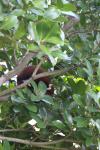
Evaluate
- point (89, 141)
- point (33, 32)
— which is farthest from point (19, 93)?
point (33, 32)

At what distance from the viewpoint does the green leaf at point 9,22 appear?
2.68 ft

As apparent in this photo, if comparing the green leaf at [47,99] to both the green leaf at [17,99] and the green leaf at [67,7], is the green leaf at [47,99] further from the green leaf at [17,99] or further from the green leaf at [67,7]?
the green leaf at [67,7]

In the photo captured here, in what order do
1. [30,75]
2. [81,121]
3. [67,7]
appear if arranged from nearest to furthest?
[67,7] < [81,121] < [30,75]

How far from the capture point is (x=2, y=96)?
1.26m

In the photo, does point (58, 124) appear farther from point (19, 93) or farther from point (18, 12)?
point (18, 12)

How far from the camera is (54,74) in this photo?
132 centimetres

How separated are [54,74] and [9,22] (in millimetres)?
531

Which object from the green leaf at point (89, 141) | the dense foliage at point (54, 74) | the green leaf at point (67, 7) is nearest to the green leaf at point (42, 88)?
the dense foliage at point (54, 74)

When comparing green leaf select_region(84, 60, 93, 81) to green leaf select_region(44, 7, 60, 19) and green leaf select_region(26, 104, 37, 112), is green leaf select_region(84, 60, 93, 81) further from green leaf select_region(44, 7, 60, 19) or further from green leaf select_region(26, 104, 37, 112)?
green leaf select_region(44, 7, 60, 19)

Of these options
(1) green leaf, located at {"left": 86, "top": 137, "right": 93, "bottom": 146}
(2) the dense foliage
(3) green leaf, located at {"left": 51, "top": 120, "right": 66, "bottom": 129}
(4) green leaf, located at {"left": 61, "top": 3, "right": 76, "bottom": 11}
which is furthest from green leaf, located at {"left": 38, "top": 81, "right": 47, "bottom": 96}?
(4) green leaf, located at {"left": 61, "top": 3, "right": 76, "bottom": 11}

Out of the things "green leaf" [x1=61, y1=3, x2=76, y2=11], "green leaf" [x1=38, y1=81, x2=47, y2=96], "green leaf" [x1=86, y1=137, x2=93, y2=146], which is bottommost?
"green leaf" [x1=86, y1=137, x2=93, y2=146]

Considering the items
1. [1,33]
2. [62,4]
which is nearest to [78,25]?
[62,4]

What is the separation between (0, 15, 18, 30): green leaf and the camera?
2.68ft

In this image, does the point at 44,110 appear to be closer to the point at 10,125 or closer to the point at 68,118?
the point at 68,118
